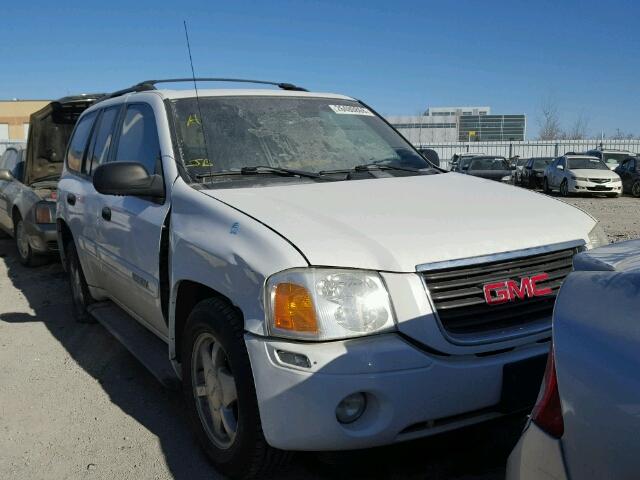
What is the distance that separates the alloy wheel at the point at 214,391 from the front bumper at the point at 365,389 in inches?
14.8

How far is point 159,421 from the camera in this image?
11.7 ft

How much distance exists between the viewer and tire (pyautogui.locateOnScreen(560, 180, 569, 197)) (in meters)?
20.8

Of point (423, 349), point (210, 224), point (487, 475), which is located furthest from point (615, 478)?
point (210, 224)

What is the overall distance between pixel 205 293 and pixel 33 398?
69.4 inches

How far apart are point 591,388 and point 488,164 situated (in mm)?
24955

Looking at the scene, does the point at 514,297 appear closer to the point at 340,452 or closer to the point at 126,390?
the point at 340,452

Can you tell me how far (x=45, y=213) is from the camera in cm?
773

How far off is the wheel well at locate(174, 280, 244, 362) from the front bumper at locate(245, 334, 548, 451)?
2.18ft

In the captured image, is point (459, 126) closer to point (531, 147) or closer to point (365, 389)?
point (531, 147)

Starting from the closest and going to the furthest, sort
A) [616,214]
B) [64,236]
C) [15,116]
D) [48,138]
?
1. [64,236]
2. [48,138]
3. [616,214]
4. [15,116]

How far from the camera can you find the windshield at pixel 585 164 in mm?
20812

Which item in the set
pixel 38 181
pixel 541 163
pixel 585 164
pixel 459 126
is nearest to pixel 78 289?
pixel 38 181

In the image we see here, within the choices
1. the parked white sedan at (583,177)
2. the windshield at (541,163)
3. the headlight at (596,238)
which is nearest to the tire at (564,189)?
the parked white sedan at (583,177)

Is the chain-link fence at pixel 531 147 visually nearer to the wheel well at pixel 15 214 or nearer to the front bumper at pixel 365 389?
the wheel well at pixel 15 214
